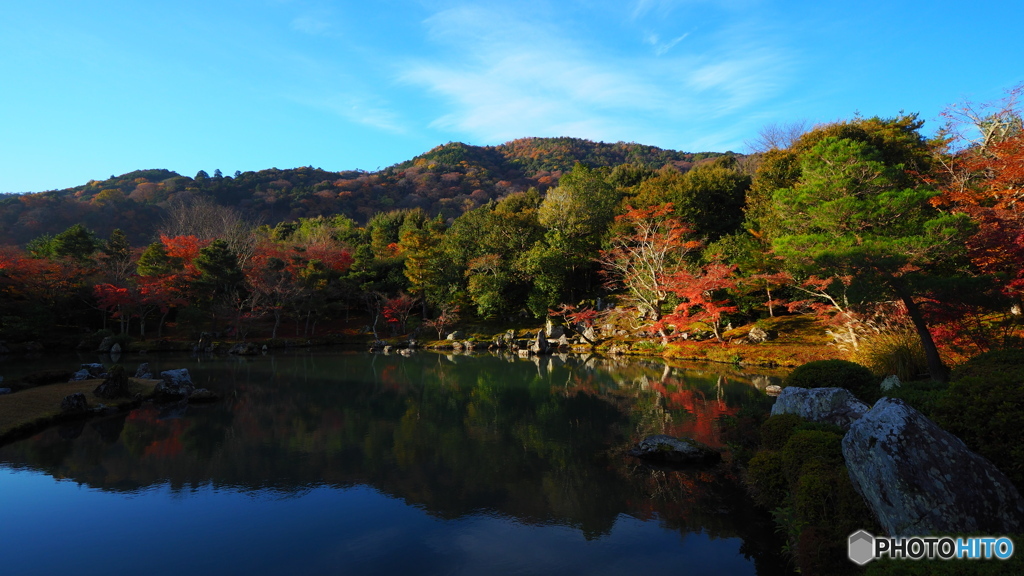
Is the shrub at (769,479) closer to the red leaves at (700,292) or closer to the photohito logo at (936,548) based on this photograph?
the photohito logo at (936,548)

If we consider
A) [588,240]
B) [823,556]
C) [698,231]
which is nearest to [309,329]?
[588,240]

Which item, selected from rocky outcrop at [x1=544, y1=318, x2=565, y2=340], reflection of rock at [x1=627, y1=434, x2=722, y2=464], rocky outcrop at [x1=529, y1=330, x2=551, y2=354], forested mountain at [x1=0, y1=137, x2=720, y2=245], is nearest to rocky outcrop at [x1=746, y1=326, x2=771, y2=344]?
rocky outcrop at [x1=544, y1=318, x2=565, y2=340]

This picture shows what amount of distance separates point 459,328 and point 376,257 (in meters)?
10.1

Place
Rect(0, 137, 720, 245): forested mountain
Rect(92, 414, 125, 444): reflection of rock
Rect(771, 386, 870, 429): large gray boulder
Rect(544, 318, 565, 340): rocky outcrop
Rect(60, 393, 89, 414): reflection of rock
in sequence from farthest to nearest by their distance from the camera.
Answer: Rect(0, 137, 720, 245): forested mountain, Rect(544, 318, 565, 340): rocky outcrop, Rect(60, 393, 89, 414): reflection of rock, Rect(92, 414, 125, 444): reflection of rock, Rect(771, 386, 870, 429): large gray boulder

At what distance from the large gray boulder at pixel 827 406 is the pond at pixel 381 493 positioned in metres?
1.48

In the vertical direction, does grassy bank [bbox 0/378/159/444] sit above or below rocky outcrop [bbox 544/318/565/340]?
below

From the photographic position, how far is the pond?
5199mm

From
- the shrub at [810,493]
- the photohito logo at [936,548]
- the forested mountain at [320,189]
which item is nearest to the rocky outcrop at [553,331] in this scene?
the shrub at [810,493]

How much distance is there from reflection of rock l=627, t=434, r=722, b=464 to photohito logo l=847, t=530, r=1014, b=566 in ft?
13.1

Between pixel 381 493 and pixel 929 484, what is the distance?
6.35 metres

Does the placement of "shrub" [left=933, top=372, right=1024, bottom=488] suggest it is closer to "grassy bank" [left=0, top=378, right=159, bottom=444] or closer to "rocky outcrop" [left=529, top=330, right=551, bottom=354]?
"grassy bank" [left=0, top=378, right=159, bottom=444]

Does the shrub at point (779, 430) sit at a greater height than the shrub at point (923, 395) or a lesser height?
lesser

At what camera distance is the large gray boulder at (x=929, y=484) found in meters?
3.41

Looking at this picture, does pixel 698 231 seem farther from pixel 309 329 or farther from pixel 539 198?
pixel 309 329
